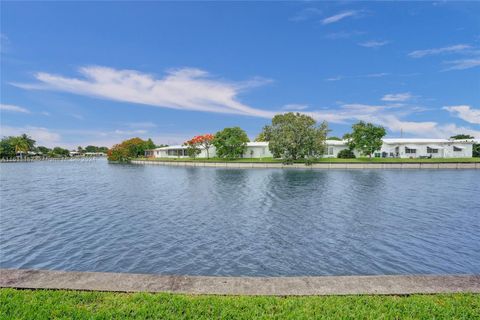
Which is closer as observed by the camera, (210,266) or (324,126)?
(210,266)

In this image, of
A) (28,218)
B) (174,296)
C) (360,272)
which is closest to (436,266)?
(360,272)

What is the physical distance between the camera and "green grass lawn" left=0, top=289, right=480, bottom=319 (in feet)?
11.9

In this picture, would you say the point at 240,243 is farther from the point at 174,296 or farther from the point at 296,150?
the point at 296,150

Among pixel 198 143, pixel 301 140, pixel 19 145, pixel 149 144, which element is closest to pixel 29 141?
pixel 19 145

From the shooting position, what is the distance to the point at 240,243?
977 cm

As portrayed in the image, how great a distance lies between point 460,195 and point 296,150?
1367 inches

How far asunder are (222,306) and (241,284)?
0.79 metres

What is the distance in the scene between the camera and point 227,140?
6391 centimetres

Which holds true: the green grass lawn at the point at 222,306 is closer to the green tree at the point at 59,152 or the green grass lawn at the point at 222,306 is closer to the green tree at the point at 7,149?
the green tree at the point at 7,149

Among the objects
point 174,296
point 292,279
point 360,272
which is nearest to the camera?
point 174,296

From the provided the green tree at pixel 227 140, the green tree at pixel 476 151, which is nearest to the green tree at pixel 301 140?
the green tree at pixel 227 140

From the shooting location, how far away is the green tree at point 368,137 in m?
55.1

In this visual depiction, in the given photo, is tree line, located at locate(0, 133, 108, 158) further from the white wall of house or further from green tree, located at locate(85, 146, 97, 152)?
the white wall of house

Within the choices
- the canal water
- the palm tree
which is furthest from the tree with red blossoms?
the palm tree
